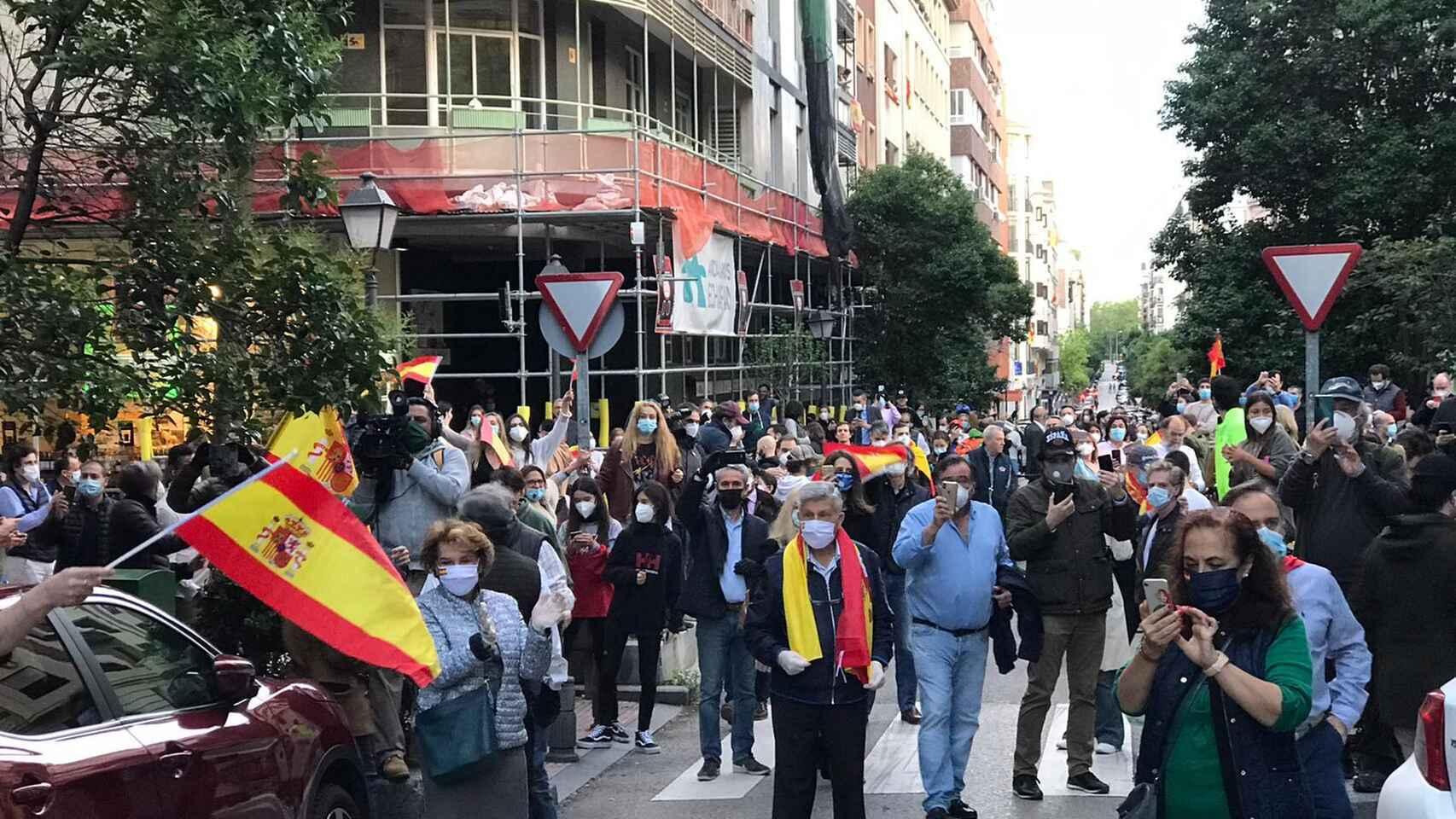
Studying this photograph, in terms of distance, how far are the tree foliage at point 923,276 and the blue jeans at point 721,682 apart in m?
27.8

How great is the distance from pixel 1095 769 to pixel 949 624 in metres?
1.87

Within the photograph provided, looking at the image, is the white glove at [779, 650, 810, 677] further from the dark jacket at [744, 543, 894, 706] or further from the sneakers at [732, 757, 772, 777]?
the sneakers at [732, 757, 772, 777]

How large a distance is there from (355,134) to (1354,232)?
18.1 meters

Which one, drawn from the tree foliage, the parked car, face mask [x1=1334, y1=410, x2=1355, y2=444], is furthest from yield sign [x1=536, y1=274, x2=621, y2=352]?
the tree foliage

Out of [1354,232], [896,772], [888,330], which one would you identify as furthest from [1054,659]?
[888,330]

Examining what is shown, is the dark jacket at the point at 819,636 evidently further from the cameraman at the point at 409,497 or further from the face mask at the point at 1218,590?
the face mask at the point at 1218,590

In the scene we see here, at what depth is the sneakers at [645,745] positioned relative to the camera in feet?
35.0

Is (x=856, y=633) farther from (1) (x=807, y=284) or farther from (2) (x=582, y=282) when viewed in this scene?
(1) (x=807, y=284)

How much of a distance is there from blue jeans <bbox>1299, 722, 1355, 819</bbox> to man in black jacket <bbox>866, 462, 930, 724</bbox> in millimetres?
5796

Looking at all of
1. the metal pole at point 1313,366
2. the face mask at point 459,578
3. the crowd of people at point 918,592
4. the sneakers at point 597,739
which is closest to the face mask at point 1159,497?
the crowd of people at point 918,592

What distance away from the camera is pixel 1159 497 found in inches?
372

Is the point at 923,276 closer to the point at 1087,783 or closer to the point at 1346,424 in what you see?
the point at 1346,424

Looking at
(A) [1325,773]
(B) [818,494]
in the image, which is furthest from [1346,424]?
(A) [1325,773]

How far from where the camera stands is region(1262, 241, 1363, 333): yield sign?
970 cm
